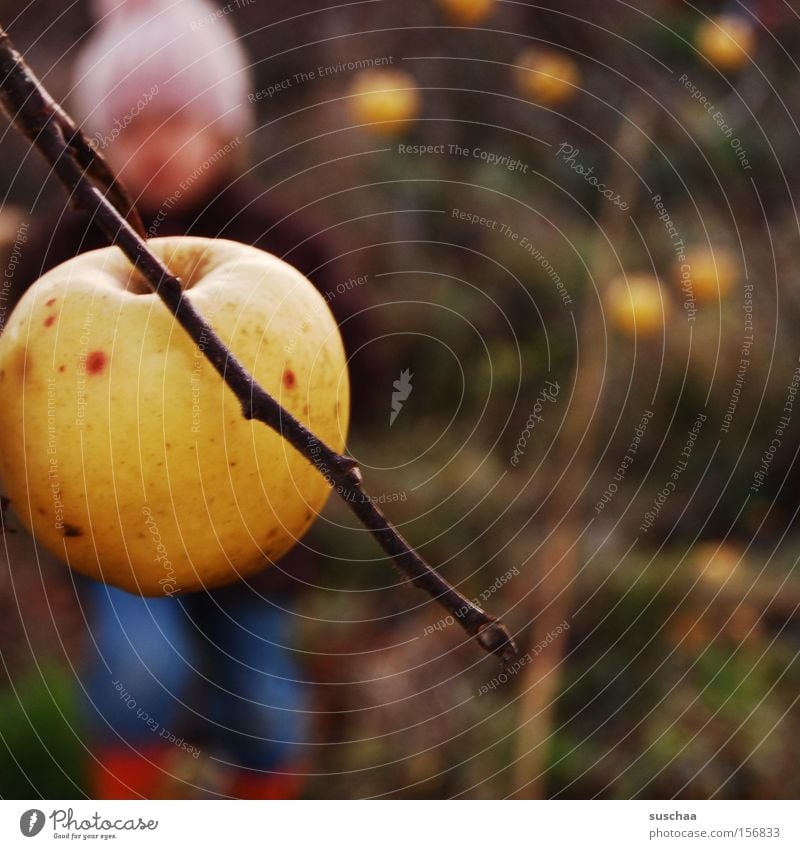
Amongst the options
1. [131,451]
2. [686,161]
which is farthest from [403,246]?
[131,451]

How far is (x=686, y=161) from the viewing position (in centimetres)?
102

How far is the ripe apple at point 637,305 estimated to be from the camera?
2.98ft

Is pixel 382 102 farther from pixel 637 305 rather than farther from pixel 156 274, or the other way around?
pixel 156 274

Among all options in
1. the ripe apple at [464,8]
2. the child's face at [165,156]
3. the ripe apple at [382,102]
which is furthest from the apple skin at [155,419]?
the ripe apple at [464,8]

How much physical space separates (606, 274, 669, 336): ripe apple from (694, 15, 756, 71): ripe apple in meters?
0.23

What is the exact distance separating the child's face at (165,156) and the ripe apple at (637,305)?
651 millimetres

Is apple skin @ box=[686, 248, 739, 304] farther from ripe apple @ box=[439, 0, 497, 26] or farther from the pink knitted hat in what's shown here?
the pink knitted hat

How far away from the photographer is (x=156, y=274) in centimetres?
17

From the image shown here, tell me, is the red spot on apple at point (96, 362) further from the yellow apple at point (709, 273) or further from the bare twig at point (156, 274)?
the yellow apple at point (709, 273)

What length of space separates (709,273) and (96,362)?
882mm

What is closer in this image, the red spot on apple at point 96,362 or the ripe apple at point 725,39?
the red spot on apple at point 96,362

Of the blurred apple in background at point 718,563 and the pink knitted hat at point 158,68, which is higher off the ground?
the pink knitted hat at point 158,68

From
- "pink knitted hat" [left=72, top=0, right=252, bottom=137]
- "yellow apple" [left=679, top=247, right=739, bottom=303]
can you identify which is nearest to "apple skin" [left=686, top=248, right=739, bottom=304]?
"yellow apple" [left=679, top=247, right=739, bottom=303]

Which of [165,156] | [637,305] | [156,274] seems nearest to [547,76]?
[637,305]
